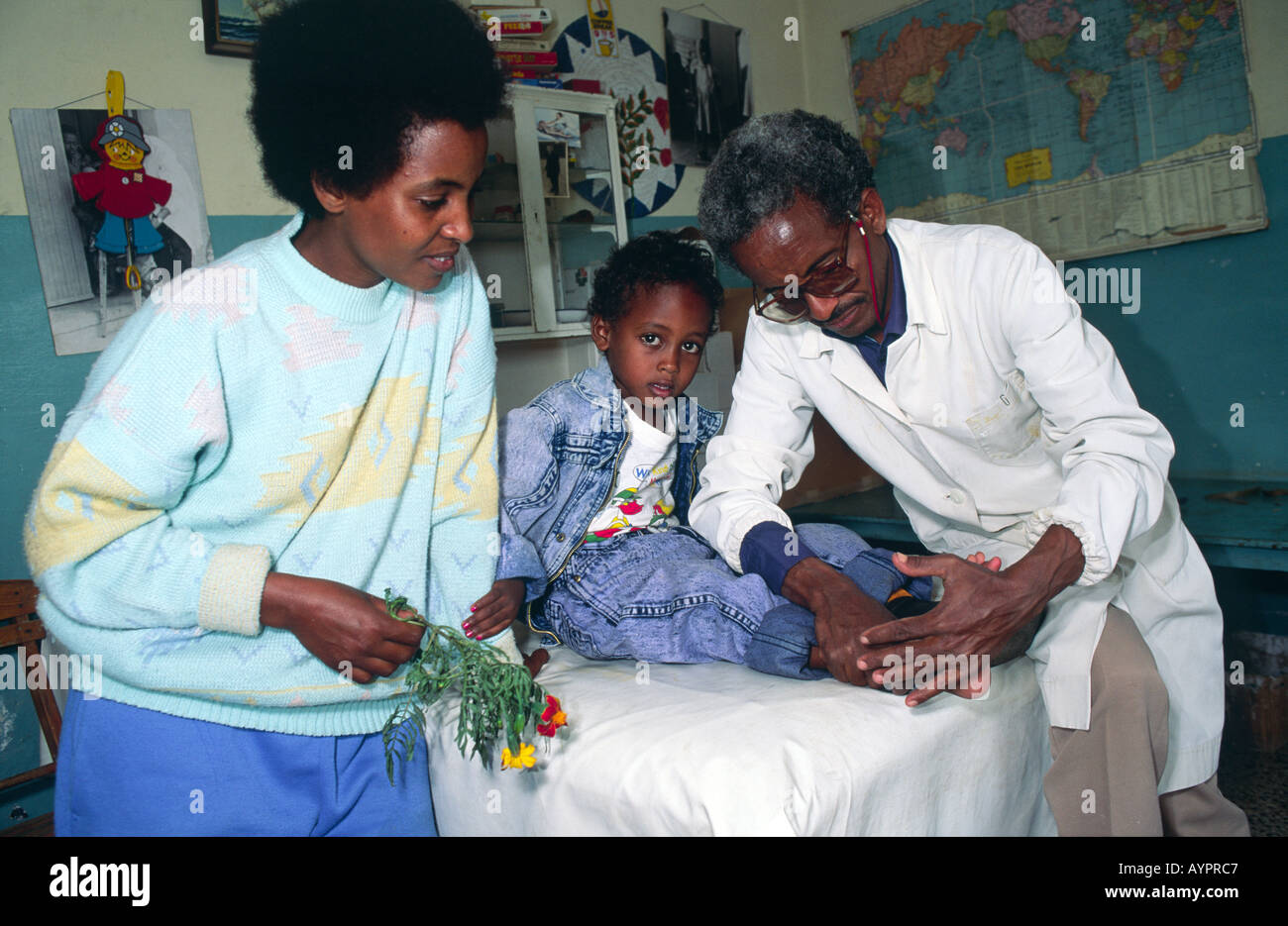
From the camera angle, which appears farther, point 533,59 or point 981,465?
point 533,59

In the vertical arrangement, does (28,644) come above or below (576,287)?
below

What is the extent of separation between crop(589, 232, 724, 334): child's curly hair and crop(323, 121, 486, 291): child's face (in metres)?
0.92

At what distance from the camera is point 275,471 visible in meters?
1.46

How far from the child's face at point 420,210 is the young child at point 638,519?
2.20 ft

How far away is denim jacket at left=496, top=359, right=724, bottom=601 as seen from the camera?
214cm

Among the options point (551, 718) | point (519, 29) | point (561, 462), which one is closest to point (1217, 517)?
point (561, 462)

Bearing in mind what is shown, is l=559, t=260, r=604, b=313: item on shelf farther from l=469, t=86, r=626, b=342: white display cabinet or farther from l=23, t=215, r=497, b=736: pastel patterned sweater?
l=23, t=215, r=497, b=736: pastel patterned sweater

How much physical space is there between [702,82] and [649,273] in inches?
86.9

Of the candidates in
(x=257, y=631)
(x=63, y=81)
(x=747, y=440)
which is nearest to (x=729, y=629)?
(x=747, y=440)

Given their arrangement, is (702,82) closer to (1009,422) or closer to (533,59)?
(533,59)

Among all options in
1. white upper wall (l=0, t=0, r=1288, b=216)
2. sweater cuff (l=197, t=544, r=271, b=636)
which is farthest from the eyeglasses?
white upper wall (l=0, t=0, r=1288, b=216)

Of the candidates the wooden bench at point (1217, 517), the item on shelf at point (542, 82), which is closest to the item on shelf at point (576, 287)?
the item on shelf at point (542, 82)

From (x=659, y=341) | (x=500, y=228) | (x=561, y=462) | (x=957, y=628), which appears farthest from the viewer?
(x=500, y=228)

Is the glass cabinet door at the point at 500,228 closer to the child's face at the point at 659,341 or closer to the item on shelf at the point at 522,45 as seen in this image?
the item on shelf at the point at 522,45
